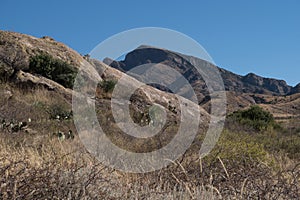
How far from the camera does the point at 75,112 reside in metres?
9.38

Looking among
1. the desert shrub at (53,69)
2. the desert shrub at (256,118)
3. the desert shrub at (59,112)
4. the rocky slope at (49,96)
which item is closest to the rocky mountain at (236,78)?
the desert shrub at (256,118)

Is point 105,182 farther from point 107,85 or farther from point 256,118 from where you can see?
point 256,118

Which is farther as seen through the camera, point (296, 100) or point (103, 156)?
point (296, 100)

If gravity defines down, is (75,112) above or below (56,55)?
below

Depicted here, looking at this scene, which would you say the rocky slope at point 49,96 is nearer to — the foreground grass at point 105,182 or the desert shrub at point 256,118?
the desert shrub at point 256,118

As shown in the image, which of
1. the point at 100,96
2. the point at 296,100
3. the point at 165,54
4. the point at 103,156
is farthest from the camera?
the point at 165,54

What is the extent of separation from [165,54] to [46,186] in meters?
182

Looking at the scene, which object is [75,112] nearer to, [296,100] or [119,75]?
[119,75]

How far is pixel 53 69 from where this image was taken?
500 inches

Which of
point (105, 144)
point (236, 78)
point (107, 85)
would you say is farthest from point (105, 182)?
point (236, 78)

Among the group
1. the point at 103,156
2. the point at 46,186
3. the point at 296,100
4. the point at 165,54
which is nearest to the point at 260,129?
the point at 103,156

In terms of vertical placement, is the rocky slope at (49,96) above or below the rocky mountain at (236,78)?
below

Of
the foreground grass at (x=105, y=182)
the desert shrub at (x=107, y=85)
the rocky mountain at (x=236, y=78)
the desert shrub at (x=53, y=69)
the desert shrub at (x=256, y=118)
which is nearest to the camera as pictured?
the foreground grass at (x=105, y=182)

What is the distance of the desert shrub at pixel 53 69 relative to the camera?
1236 cm
